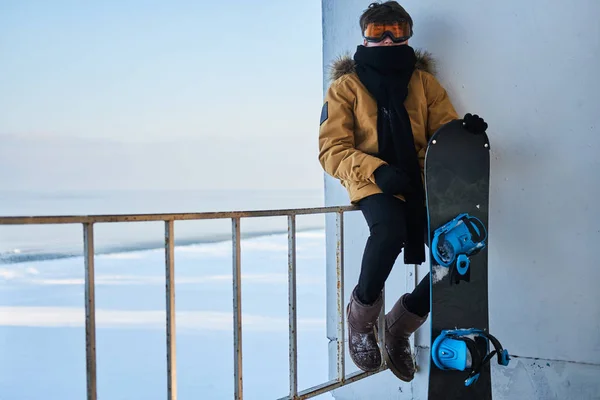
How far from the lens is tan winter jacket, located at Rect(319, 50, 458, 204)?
1.80 m

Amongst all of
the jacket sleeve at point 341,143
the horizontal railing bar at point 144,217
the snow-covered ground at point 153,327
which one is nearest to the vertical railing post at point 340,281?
the horizontal railing bar at point 144,217

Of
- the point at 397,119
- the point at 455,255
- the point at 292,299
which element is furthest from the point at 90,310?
the point at 397,119

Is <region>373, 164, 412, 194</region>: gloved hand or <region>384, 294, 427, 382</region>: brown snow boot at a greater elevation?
<region>373, 164, 412, 194</region>: gloved hand

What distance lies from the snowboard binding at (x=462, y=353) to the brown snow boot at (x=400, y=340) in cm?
25

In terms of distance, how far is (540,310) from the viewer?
6.47ft

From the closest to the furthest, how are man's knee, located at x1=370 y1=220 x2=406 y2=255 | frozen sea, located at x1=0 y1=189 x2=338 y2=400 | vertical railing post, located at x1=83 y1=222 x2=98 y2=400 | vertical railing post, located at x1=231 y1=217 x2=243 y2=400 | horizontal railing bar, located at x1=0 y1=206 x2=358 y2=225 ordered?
1. horizontal railing bar, located at x1=0 y1=206 x2=358 y2=225
2. vertical railing post, located at x1=83 y1=222 x2=98 y2=400
3. vertical railing post, located at x1=231 y1=217 x2=243 y2=400
4. man's knee, located at x1=370 y1=220 x2=406 y2=255
5. frozen sea, located at x1=0 y1=189 x2=338 y2=400

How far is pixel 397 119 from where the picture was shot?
6.10 feet

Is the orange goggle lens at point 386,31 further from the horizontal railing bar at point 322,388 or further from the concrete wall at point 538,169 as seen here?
the horizontal railing bar at point 322,388

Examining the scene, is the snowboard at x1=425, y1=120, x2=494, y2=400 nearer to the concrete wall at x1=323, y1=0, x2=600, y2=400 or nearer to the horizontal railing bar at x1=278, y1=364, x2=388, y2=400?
the concrete wall at x1=323, y1=0, x2=600, y2=400

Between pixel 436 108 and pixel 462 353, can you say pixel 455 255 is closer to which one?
pixel 462 353

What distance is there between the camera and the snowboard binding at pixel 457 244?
1654 mm

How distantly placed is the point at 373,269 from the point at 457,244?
28 centimetres

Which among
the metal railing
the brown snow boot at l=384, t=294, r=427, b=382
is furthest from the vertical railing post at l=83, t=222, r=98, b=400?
the brown snow boot at l=384, t=294, r=427, b=382

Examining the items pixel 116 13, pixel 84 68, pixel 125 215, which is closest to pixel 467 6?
pixel 125 215
